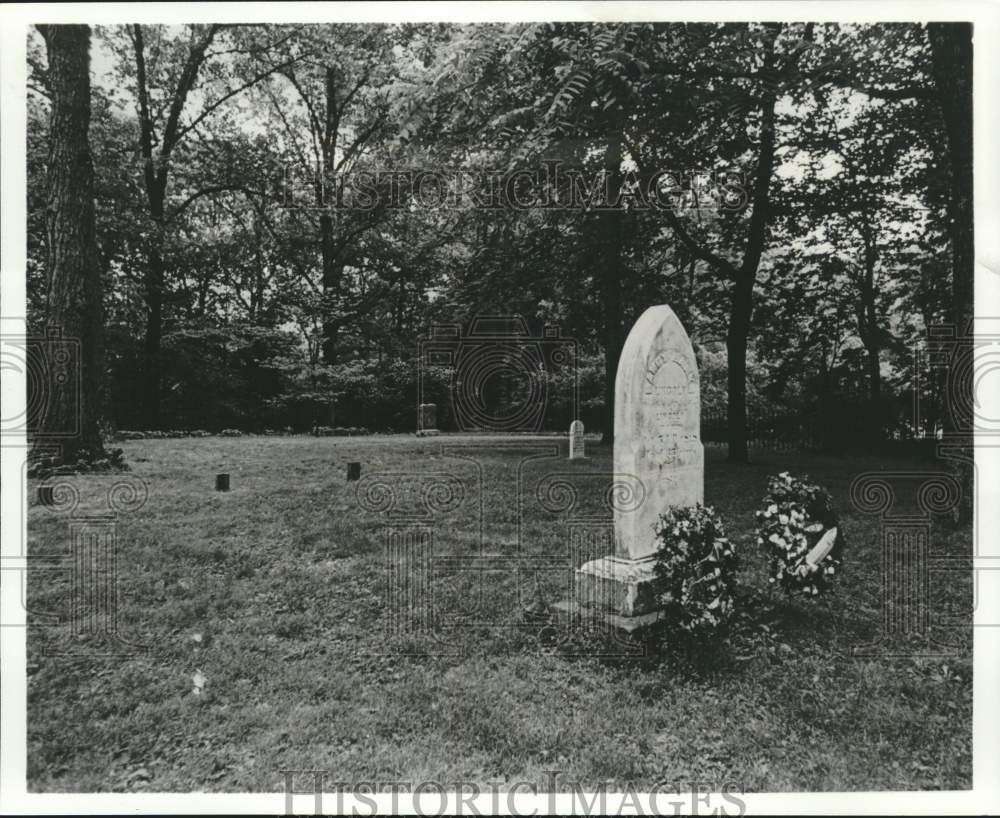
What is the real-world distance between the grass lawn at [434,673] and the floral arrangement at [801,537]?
1.03 feet

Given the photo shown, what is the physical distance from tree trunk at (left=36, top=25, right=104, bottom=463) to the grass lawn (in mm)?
447

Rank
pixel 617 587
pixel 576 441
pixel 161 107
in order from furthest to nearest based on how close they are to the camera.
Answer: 1. pixel 576 441
2. pixel 161 107
3. pixel 617 587

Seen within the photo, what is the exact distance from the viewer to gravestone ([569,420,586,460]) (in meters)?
6.46

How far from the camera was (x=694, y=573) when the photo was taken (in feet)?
11.9

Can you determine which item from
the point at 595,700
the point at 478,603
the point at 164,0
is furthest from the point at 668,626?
the point at 164,0

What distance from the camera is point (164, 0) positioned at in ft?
11.3

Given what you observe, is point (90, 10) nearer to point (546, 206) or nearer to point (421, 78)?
point (421, 78)

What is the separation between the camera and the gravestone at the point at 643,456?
3812 millimetres
